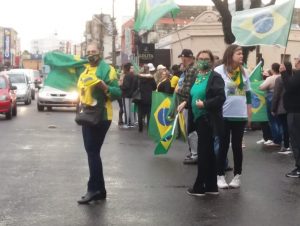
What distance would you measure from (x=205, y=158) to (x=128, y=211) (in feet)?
4.49

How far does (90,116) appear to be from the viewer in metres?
7.11

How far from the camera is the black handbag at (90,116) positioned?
709 centimetres

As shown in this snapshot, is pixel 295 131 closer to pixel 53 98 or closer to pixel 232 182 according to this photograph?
pixel 232 182

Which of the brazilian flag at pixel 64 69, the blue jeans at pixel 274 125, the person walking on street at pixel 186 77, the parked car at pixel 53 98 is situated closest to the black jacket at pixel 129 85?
the blue jeans at pixel 274 125

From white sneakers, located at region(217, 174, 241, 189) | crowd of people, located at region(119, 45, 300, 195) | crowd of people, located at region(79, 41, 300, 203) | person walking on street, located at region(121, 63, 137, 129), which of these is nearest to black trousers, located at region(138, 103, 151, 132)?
person walking on street, located at region(121, 63, 137, 129)

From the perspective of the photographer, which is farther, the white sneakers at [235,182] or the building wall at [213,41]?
the building wall at [213,41]

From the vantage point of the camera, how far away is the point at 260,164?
10.5 m

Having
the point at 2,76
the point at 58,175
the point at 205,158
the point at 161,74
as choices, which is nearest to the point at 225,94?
the point at 205,158

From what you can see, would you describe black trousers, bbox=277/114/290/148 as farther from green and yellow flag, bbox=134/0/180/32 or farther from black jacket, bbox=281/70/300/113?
green and yellow flag, bbox=134/0/180/32

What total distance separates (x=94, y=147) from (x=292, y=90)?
10.8 feet

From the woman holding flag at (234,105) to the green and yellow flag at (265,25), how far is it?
9.49ft

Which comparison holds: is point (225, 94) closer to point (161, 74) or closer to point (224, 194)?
point (224, 194)

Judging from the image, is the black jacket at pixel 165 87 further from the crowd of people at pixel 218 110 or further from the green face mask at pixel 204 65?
A: the green face mask at pixel 204 65

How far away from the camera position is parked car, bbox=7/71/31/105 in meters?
29.7
